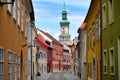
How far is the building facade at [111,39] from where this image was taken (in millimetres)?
21547

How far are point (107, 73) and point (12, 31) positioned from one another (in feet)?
23.9

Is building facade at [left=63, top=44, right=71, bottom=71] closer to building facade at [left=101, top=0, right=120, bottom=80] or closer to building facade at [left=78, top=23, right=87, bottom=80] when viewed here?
building facade at [left=78, top=23, right=87, bottom=80]

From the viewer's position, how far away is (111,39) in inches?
940

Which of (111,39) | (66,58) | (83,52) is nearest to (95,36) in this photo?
(111,39)

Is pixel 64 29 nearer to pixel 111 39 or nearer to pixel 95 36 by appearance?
pixel 95 36

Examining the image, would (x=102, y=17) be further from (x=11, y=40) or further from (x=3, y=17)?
(x=3, y=17)

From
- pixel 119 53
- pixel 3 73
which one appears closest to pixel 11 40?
pixel 3 73

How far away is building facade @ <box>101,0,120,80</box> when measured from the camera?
70.7 feet

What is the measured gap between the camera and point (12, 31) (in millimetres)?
22047

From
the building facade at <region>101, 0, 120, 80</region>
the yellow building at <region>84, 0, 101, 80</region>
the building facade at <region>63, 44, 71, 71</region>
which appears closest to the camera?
the building facade at <region>101, 0, 120, 80</region>

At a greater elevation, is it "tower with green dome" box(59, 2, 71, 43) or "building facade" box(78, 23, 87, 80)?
"tower with green dome" box(59, 2, 71, 43)

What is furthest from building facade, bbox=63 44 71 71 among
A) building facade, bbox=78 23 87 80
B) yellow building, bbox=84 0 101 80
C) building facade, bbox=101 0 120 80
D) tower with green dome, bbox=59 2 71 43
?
building facade, bbox=101 0 120 80

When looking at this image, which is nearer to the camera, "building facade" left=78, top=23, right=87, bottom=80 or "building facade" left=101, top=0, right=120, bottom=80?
"building facade" left=101, top=0, right=120, bottom=80

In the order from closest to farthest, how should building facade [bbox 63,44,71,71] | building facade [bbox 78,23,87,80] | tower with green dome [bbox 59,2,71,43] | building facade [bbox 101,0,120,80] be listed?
building facade [bbox 101,0,120,80], building facade [bbox 78,23,87,80], building facade [bbox 63,44,71,71], tower with green dome [bbox 59,2,71,43]
